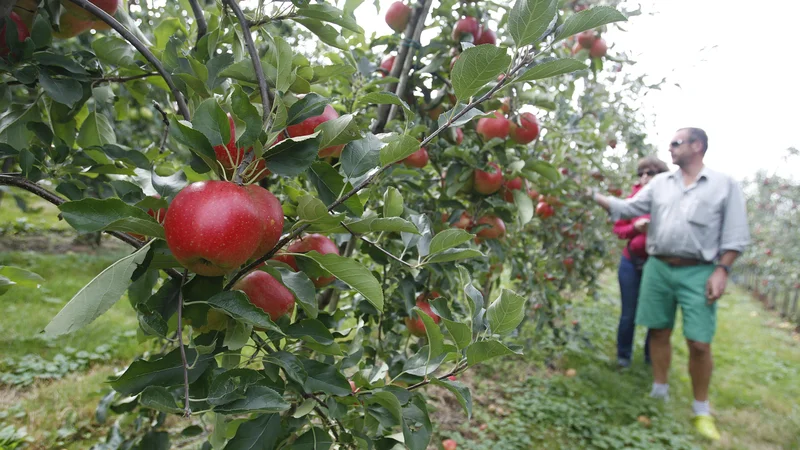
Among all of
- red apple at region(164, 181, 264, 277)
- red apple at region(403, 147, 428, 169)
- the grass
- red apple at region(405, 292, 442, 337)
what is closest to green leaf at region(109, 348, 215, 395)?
red apple at region(164, 181, 264, 277)

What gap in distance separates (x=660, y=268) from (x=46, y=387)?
11.7 feet

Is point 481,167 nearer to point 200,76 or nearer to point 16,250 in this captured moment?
point 200,76

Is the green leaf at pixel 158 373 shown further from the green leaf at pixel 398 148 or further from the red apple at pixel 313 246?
the green leaf at pixel 398 148

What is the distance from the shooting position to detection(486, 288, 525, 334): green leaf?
74cm

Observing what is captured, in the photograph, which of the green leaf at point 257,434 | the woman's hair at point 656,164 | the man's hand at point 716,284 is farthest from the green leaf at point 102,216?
the woman's hair at point 656,164

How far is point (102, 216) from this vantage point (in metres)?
0.54

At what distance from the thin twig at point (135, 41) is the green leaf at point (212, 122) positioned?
257 millimetres

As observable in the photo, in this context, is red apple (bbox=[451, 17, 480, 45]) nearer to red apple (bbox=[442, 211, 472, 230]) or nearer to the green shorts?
red apple (bbox=[442, 211, 472, 230])

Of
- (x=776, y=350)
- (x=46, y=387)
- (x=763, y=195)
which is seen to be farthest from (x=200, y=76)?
(x=763, y=195)

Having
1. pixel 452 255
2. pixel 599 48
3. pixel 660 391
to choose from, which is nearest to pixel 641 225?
pixel 660 391

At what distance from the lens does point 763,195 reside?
45.0 ft

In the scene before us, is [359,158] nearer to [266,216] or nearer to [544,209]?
[266,216]

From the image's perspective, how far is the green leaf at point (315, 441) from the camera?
778 mm

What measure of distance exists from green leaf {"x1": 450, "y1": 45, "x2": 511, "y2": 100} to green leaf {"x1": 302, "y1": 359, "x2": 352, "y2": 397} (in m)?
0.45
